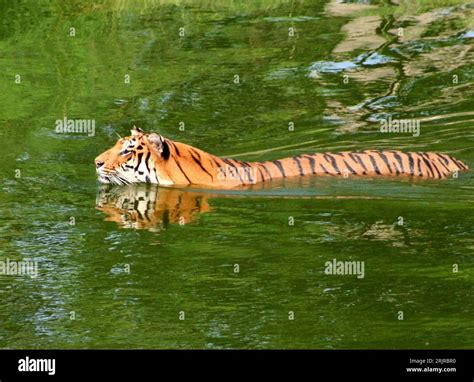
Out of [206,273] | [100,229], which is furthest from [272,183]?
[206,273]

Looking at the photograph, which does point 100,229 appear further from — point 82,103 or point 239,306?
point 82,103

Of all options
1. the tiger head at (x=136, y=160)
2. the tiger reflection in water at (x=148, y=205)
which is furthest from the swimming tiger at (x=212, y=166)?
the tiger reflection in water at (x=148, y=205)

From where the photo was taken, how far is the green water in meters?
8.66

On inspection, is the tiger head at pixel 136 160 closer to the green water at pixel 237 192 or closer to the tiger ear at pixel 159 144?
the tiger ear at pixel 159 144

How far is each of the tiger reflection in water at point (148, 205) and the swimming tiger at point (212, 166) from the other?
127 millimetres

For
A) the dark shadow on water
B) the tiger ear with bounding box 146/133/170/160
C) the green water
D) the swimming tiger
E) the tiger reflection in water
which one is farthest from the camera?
the swimming tiger

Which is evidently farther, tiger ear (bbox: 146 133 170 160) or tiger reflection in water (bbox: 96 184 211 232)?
tiger ear (bbox: 146 133 170 160)

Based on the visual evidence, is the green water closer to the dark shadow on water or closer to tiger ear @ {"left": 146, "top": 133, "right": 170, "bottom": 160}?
the dark shadow on water

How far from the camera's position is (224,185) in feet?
39.9

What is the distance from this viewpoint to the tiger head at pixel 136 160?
12.1m

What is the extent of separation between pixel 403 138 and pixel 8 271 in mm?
5804

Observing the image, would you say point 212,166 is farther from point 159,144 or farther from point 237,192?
point 159,144

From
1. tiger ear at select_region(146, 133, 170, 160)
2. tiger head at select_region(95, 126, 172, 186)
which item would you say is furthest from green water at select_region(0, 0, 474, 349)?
tiger ear at select_region(146, 133, 170, 160)

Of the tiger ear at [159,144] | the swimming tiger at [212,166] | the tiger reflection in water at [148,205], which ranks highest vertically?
the tiger ear at [159,144]
